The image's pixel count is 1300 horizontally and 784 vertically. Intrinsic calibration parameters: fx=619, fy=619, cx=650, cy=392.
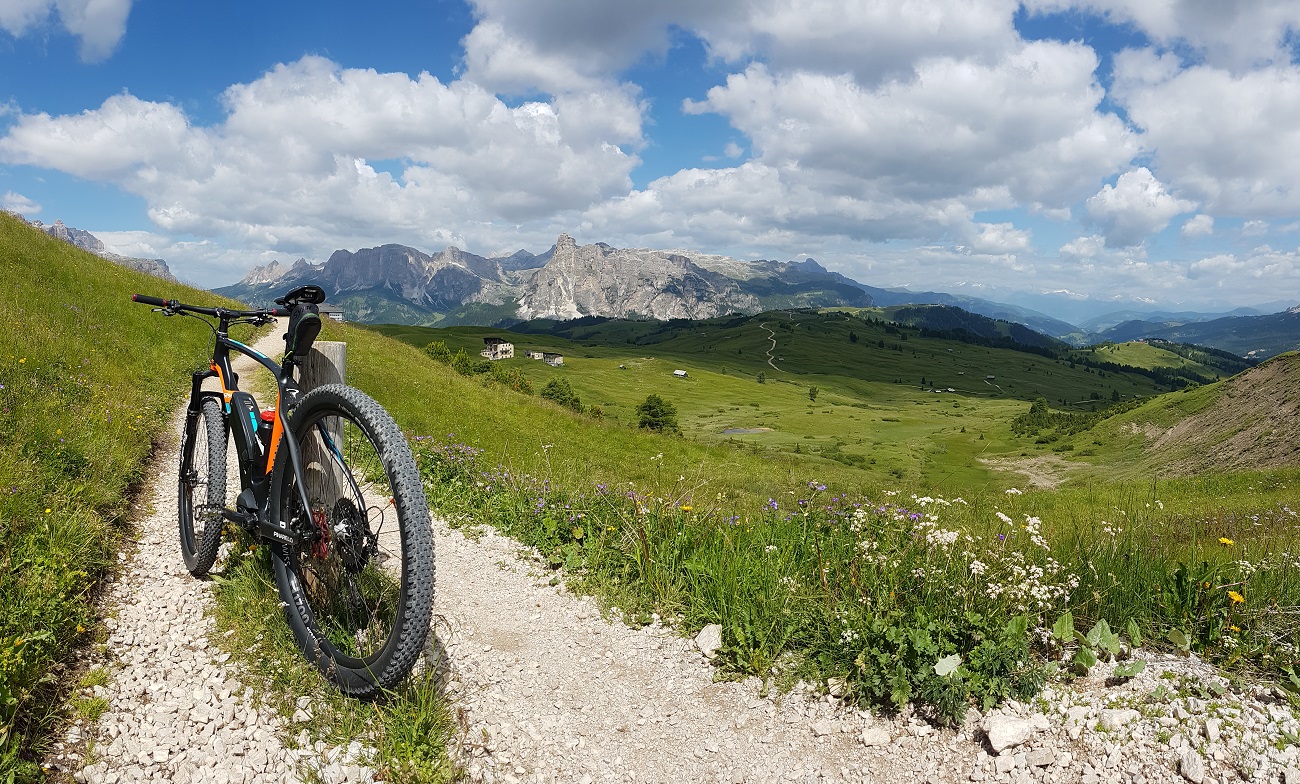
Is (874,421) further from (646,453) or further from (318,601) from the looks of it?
(318,601)

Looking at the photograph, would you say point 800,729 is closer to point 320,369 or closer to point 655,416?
point 320,369

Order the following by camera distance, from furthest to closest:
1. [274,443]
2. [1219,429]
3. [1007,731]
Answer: [1219,429] < [274,443] < [1007,731]

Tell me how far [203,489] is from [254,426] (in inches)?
85.5

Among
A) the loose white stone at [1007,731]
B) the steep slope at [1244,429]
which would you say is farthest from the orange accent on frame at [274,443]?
the steep slope at [1244,429]

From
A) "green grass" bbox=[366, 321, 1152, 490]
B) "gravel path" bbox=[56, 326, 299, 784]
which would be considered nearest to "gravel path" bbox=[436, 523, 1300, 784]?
"gravel path" bbox=[56, 326, 299, 784]

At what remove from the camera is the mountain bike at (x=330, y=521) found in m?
4.09

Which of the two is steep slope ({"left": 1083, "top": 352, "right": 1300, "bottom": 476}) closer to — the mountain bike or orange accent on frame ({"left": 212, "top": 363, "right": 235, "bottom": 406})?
the mountain bike

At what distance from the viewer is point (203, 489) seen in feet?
24.0

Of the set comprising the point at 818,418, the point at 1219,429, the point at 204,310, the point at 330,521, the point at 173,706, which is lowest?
the point at 818,418

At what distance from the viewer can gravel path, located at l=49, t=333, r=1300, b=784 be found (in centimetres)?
411

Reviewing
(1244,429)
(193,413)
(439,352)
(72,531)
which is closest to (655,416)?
(439,352)

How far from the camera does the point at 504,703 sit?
5.11 m

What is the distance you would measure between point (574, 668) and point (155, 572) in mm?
4950

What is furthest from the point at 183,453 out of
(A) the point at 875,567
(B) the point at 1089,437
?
(B) the point at 1089,437
